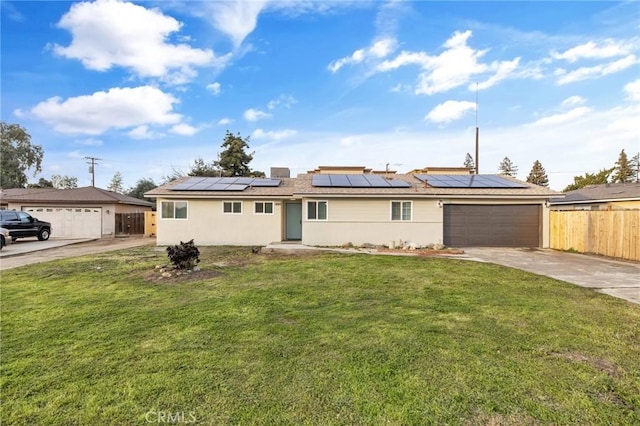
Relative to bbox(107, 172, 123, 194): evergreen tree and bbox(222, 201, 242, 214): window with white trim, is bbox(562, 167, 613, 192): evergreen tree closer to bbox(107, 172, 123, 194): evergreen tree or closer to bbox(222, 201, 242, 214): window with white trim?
bbox(222, 201, 242, 214): window with white trim

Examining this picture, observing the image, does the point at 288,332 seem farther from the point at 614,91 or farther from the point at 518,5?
the point at 614,91

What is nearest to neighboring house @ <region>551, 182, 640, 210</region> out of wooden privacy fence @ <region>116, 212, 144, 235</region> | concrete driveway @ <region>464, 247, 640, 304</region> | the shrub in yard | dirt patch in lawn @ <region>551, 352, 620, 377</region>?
concrete driveway @ <region>464, 247, 640, 304</region>

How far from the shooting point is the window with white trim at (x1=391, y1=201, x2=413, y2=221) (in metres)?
13.8

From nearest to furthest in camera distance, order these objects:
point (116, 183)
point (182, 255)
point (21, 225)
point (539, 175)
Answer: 1. point (182, 255)
2. point (21, 225)
3. point (116, 183)
4. point (539, 175)

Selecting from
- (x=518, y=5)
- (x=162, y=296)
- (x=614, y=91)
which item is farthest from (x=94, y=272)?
(x=614, y=91)

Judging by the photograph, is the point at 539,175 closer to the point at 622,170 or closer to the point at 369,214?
the point at 622,170

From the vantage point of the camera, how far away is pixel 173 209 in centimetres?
1471

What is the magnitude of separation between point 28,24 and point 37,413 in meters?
11.6

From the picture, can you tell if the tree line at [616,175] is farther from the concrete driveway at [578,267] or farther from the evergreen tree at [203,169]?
the evergreen tree at [203,169]

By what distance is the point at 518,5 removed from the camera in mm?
9797

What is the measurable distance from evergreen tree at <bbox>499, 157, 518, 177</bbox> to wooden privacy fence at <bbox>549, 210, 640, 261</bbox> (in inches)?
1678

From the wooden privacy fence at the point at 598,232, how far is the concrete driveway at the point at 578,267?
62 cm

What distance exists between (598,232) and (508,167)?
45.1 metres

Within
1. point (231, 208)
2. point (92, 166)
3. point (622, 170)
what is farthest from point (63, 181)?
point (622, 170)
